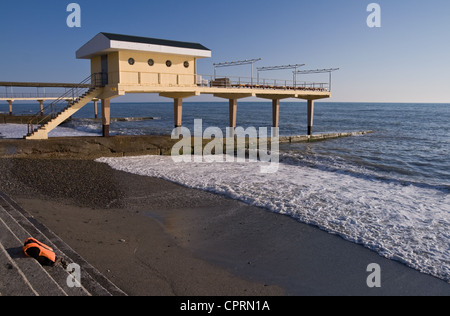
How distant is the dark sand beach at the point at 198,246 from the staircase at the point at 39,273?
380mm

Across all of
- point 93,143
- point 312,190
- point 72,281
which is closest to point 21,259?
point 72,281

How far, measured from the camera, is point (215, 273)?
6855mm

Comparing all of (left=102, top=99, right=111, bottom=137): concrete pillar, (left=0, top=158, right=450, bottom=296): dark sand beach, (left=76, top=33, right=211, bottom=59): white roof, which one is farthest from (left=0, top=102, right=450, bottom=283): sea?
(left=76, top=33, right=211, bottom=59): white roof

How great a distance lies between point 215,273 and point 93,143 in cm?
1506

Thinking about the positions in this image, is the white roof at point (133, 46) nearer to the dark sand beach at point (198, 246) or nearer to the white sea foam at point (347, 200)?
the white sea foam at point (347, 200)

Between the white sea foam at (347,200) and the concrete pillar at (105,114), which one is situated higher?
the concrete pillar at (105,114)

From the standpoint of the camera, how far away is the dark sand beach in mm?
6461

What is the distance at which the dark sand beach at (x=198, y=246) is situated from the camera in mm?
6461

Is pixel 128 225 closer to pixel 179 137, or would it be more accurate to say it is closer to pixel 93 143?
pixel 93 143

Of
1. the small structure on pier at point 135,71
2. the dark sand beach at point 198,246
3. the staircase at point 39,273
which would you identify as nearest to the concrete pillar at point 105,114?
the small structure on pier at point 135,71

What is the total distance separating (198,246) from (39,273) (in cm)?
338

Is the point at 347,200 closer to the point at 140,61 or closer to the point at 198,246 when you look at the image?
the point at 198,246

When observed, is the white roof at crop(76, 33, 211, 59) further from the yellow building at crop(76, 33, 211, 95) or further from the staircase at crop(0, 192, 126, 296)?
the staircase at crop(0, 192, 126, 296)

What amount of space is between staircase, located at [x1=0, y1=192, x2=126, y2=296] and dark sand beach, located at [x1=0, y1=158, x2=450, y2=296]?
0.38 m
